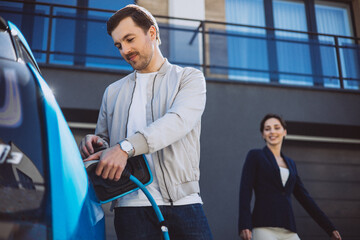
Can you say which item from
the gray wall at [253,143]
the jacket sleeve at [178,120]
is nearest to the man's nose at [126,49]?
the jacket sleeve at [178,120]

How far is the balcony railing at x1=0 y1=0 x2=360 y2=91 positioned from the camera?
595 centimetres

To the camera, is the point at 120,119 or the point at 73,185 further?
the point at 120,119

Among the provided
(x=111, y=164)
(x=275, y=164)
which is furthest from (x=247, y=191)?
(x=111, y=164)

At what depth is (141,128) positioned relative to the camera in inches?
57.6

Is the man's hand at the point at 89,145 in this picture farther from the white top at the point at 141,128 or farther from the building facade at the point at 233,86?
the building facade at the point at 233,86

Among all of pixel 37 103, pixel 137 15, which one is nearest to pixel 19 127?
pixel 37 103

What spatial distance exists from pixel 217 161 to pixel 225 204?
2.08 feet

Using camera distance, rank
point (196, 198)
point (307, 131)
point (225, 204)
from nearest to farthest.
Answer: point (196, 198), point (225, 204), point (307, 131)

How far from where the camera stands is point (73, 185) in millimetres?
887

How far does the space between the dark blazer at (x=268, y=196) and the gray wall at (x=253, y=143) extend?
88.4 inches

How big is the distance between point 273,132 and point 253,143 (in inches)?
97.8

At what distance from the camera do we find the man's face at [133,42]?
1647 mm

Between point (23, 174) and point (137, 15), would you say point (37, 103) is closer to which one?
point (23, 174)

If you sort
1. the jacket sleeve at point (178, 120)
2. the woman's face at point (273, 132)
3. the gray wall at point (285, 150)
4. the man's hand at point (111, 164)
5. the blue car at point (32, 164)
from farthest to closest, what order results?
1. the gray wall at point (285, 150)
2. the woman's face at point (273, 132)
3. the jacket sleeve at point (178, 120)
4. the man's hand at point (111, 164)
5. the blue car at point (32, 164)
